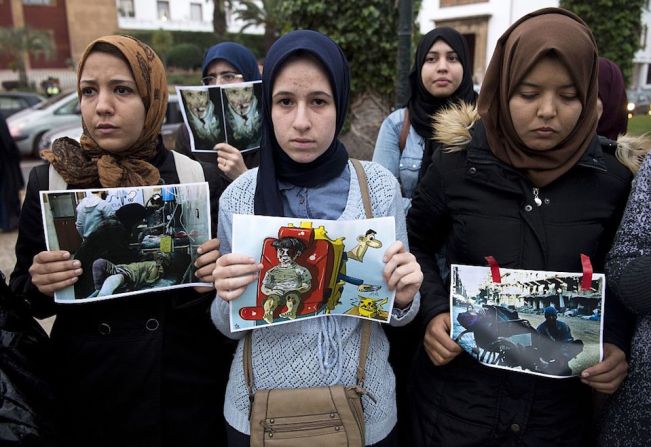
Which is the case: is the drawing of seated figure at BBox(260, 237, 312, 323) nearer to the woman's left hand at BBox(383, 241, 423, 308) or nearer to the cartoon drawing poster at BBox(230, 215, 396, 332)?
the cartoon drawing poster at BBox(230, 215, 396, 332)

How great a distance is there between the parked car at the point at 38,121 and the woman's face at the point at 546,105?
12.2 meters

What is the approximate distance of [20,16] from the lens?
32.5 meters

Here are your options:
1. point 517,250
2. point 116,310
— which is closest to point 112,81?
point 116,310

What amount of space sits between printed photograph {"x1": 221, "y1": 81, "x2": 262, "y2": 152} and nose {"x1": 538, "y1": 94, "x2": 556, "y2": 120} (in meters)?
1.51

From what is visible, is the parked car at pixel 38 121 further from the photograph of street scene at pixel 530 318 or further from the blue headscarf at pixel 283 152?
the photograph of street scene at pixel 530 318

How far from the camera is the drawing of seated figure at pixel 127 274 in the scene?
5.14 feet

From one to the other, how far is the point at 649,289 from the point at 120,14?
148 feet

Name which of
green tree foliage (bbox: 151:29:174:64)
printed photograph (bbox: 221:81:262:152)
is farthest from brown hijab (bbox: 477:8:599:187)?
green tree foliage (bbox: 151:29:174:64)

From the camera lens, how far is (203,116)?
261 cm

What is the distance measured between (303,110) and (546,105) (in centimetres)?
73

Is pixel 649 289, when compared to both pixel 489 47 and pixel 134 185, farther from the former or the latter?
pixel 489 47

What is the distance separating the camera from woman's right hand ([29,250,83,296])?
1520 mm

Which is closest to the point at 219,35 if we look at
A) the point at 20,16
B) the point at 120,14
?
the point at 20,16

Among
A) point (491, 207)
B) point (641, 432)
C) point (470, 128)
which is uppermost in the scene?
point (470, 128)
